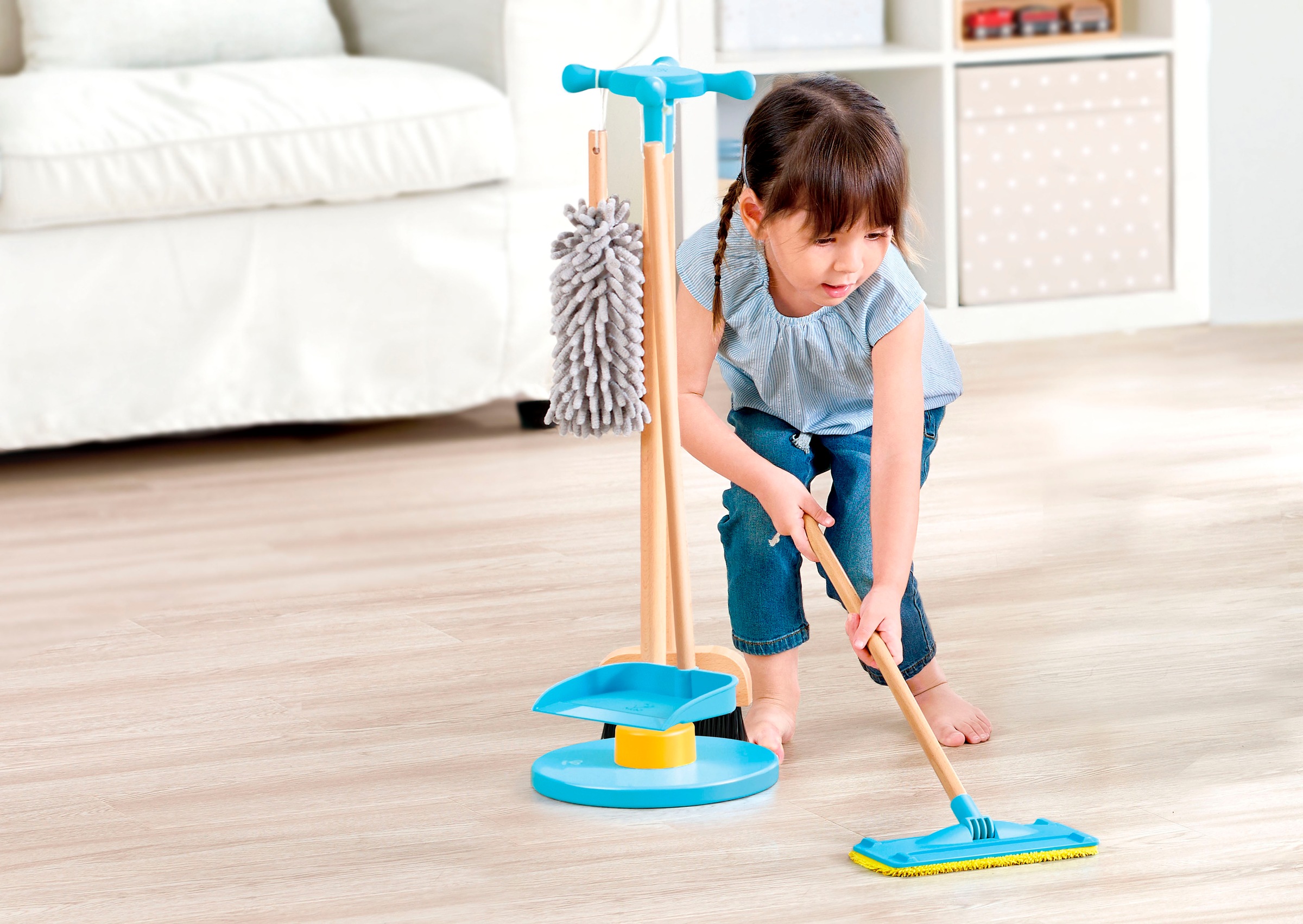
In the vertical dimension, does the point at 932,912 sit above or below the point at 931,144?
below

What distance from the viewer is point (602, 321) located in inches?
35.9

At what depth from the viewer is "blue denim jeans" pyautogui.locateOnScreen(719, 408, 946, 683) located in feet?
3.55

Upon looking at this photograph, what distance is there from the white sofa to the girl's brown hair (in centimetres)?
95

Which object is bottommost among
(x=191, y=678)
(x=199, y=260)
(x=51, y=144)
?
(x=191, y=678)

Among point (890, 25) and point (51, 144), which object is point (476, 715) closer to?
point (51, 144)

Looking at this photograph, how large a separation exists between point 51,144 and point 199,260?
191mm

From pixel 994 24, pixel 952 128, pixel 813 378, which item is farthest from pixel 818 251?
pixel 994 24

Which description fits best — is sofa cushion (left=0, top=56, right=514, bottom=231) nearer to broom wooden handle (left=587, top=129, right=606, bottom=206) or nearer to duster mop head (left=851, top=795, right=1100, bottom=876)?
broom wooden handle (left=587, top=129, right=606, bottom=206)

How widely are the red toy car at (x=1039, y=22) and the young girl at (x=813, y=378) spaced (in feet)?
4.98

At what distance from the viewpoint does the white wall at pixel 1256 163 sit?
258 centimetres

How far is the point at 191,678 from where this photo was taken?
46.8 inches

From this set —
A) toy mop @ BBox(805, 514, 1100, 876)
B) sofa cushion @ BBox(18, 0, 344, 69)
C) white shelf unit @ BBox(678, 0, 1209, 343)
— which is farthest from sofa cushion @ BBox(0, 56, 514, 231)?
toy mop @ BBox(805, 514, 1100, 876)

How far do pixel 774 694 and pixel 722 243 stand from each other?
11.1 inches

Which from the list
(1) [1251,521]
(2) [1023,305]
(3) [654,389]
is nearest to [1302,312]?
(2) [1023,305]
